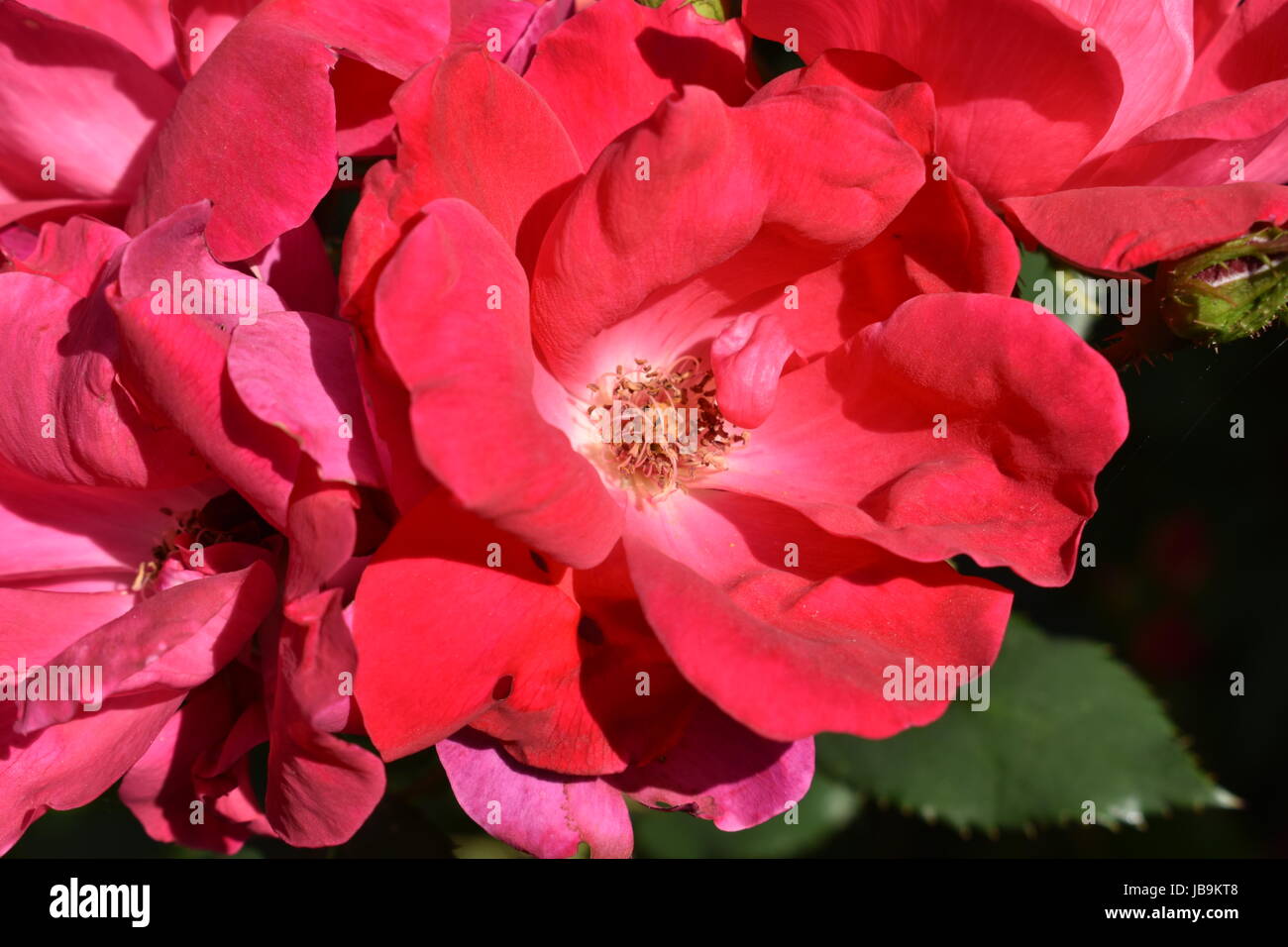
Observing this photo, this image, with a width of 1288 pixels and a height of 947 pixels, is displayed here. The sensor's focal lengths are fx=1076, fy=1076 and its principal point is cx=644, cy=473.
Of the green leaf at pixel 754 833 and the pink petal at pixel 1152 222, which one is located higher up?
the pink petal at pixel 1152 222

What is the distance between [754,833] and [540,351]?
0.86m

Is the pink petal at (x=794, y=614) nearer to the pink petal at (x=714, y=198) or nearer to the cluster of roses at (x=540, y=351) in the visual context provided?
the cluster of roses at (x=540, y=351)

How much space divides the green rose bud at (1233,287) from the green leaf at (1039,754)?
0.47 m

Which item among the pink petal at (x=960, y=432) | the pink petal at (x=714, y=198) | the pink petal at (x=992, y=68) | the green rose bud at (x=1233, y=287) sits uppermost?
the pink petal at (x=992, y=68)

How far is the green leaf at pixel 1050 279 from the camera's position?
39.3 inches

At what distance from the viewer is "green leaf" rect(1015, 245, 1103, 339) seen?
998 millimetres

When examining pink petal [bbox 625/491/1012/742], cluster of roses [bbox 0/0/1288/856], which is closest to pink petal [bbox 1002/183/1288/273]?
cluster of roses [bbox 0/0/1288/856]

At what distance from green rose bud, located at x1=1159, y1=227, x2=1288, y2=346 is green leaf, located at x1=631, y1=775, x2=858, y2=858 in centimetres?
74

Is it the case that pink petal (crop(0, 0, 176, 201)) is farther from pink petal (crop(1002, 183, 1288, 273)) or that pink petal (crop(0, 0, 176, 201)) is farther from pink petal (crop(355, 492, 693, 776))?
pink petal (crop(1002, 183, 1288, 273))

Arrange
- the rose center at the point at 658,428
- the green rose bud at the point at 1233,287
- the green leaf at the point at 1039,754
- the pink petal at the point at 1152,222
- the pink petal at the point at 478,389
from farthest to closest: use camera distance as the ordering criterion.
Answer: the green leaf at the point at 1039,754, the rose center at the point at 658,428, the green rose bud at the point at 1233,287, the pink petal at the point at 1152,222, the pink petal at the point at 478,389

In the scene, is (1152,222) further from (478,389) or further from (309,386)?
(309,386)

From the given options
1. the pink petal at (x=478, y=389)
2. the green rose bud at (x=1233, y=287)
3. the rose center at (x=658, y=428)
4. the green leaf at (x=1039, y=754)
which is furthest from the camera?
the green leaf at (x=1039, y=754)

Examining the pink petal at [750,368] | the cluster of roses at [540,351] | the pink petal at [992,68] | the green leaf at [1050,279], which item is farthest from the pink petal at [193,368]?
the green leaf at [1050,279]

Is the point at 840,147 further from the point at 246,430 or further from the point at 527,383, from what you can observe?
the point at 246,430
